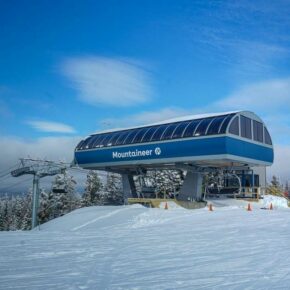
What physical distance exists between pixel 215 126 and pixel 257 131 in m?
4.95

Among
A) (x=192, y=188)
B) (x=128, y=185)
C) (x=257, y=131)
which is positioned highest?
(x=257, y=131)

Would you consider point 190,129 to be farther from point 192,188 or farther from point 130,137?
point 130,137

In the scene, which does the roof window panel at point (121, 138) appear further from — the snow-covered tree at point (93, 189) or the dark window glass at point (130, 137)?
the snow-covered tree at point (93, 189)

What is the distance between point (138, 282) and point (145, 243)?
244 inches

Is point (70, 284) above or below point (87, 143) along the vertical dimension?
below

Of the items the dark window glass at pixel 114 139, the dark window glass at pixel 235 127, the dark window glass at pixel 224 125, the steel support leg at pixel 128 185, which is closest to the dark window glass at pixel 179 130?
the dark window glass at pixel 224 125

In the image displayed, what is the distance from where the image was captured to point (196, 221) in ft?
71.3

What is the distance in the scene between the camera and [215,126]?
30.2 m

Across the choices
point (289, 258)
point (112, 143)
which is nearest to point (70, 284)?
point (289, 258)

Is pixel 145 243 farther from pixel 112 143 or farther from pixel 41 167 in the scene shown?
pixel 41 167

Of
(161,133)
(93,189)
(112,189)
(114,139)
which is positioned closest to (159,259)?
(161,133)

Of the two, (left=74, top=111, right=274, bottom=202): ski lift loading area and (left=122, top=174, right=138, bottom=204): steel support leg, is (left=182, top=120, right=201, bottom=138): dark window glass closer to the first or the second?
(left=74, top=111, right=274, bottom=202): ski lift loading area

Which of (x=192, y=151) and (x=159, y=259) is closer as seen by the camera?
(x=159, y=259)

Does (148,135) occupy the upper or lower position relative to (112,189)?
upper
